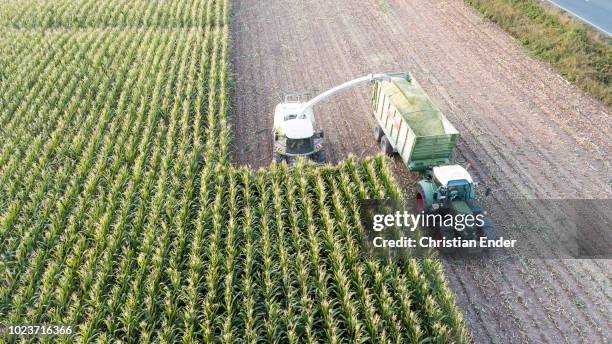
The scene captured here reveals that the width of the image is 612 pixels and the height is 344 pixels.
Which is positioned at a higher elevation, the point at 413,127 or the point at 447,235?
the point at 413,127

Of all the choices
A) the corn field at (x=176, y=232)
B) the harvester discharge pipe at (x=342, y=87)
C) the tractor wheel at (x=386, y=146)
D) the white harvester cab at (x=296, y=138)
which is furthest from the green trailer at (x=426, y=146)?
the white harvester cab at (x=296, y=138)

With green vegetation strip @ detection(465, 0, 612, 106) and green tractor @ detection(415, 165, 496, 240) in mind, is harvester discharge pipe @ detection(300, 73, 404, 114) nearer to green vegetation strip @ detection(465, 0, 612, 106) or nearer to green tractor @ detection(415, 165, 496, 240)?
green tractor @ detection(415, 165, 496, 240)

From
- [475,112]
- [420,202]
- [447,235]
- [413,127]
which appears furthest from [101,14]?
[447,235]

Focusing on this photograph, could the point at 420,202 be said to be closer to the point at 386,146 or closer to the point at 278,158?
the point at 386,146

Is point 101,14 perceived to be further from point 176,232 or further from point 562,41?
point 562,41

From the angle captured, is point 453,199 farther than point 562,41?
No

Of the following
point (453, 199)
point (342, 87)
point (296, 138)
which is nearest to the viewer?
point (453, 199)

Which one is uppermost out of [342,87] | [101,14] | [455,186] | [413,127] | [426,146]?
[342,87]

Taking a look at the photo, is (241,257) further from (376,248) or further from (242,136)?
(242,136)

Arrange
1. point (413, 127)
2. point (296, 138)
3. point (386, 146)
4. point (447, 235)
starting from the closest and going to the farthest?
point (447, 235) → point (413, 127) → point (296, 138) → point (386, 146)
